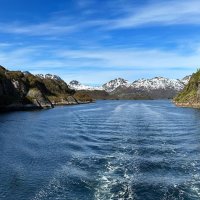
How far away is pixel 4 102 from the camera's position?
168 metres

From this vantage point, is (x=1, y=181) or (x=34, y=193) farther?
(x=1, y=181)

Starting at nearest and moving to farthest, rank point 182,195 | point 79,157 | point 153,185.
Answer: point 182,195 < point 153,185 < point 79,157

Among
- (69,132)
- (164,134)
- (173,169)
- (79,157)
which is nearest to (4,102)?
(69,132)

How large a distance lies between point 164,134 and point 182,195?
4052 centimetres

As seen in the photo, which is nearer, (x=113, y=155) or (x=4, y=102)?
(x=113, y=155)

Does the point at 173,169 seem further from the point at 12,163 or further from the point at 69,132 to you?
the point at 69,132

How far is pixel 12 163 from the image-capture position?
168 ft

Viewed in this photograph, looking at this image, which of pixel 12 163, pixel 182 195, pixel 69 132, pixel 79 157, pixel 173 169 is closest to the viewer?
pixel 182 195

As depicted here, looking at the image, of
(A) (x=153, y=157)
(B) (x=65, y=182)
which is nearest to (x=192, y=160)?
(A) (x=153, y=157)

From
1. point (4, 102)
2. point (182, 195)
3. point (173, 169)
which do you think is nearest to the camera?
point (182, 195)

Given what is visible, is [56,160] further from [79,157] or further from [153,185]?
[153,185]

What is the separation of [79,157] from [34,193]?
16.9m

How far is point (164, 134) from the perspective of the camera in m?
77.1

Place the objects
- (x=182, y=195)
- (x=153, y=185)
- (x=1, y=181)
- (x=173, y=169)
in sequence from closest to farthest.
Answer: (x=182, y=195), (x=153, y=185), (x=1, y=181), (x=173, y=169)
